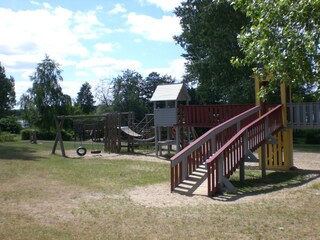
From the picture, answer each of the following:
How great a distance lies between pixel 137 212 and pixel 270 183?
5419 millimetres

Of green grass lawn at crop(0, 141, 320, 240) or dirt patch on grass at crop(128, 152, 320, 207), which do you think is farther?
dirt patch on grass at crop(128, 152, 320, 207)

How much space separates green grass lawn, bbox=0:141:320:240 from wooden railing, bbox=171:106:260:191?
1.14 m

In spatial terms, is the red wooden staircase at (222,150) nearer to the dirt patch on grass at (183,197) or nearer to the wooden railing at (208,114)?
the dirt patch on grass at (183,197)

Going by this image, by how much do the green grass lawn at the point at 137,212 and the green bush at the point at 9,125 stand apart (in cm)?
4274

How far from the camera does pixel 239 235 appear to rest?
6.24 m

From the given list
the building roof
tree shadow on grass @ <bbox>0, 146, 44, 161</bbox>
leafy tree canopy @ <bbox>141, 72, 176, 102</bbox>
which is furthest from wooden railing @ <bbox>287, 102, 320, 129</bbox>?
leafy tree canopy @ <bbox>141, 72, 176, 102</bbox>

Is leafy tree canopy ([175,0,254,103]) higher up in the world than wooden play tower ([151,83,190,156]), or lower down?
higher up

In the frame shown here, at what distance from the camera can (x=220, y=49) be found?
29.5m

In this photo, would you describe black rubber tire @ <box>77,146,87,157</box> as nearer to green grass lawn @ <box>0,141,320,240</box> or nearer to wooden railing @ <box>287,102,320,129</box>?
green grass lawn @ <box>0,141,320,240</box>

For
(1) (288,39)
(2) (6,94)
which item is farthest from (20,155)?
(2) (6,94)

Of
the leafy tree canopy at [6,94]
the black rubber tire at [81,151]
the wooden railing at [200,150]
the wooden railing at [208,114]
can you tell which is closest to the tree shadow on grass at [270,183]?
the wooden railing at [200,150]

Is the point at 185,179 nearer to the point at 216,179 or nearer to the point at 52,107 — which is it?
the point at 216,179

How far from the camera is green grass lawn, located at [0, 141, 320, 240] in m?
6.46

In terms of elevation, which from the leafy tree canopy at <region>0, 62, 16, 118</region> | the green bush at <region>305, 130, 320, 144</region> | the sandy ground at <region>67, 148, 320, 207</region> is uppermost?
the leafy tree canopy at <region>0, 62, 16, 118</region>
